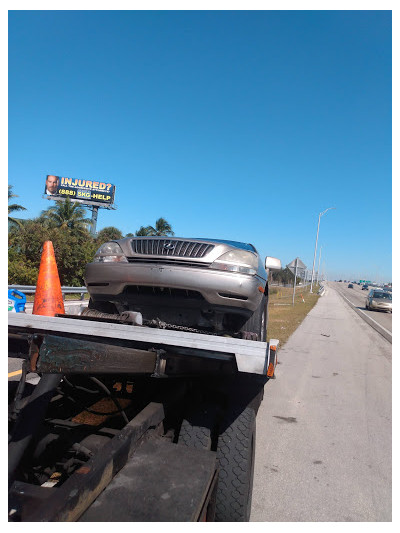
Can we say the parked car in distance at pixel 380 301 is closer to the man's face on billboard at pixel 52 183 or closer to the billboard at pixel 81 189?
the billboard at pixel 81 189

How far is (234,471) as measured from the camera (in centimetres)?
231

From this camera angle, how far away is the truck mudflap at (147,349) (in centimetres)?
178

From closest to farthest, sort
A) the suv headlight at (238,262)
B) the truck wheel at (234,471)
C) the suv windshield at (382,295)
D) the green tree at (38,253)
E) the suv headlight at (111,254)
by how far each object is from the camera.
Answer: the truck wheel at (234,471) → the suv headlight at (238,262) → the suv headlight at (111,254) → the green tree at (38,253) → the suv windshield at (382,295)

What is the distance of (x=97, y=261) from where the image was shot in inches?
130

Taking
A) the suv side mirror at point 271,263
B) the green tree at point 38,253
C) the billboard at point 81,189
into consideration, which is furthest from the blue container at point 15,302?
the billboard at point 81,189

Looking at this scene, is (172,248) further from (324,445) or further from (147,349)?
(324,445)

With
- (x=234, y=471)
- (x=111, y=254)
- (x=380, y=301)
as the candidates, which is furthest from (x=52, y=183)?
(x=234, y=471)

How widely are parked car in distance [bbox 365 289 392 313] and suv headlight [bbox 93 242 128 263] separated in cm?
2773

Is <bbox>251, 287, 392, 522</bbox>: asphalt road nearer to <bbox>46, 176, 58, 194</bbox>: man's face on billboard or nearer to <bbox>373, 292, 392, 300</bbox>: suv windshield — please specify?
<bbox>373, 292, 392, 300</bbox>: suv windshield

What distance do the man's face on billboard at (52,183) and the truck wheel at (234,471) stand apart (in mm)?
53423

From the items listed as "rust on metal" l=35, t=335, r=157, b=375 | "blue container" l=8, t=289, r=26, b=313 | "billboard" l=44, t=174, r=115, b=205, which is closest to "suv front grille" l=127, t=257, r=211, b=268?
"rust on metal" l=35, t=335, r=157, b=375

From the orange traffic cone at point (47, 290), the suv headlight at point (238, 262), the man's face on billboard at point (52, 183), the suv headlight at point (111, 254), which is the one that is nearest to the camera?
the suv headlight at point (238, 262)
